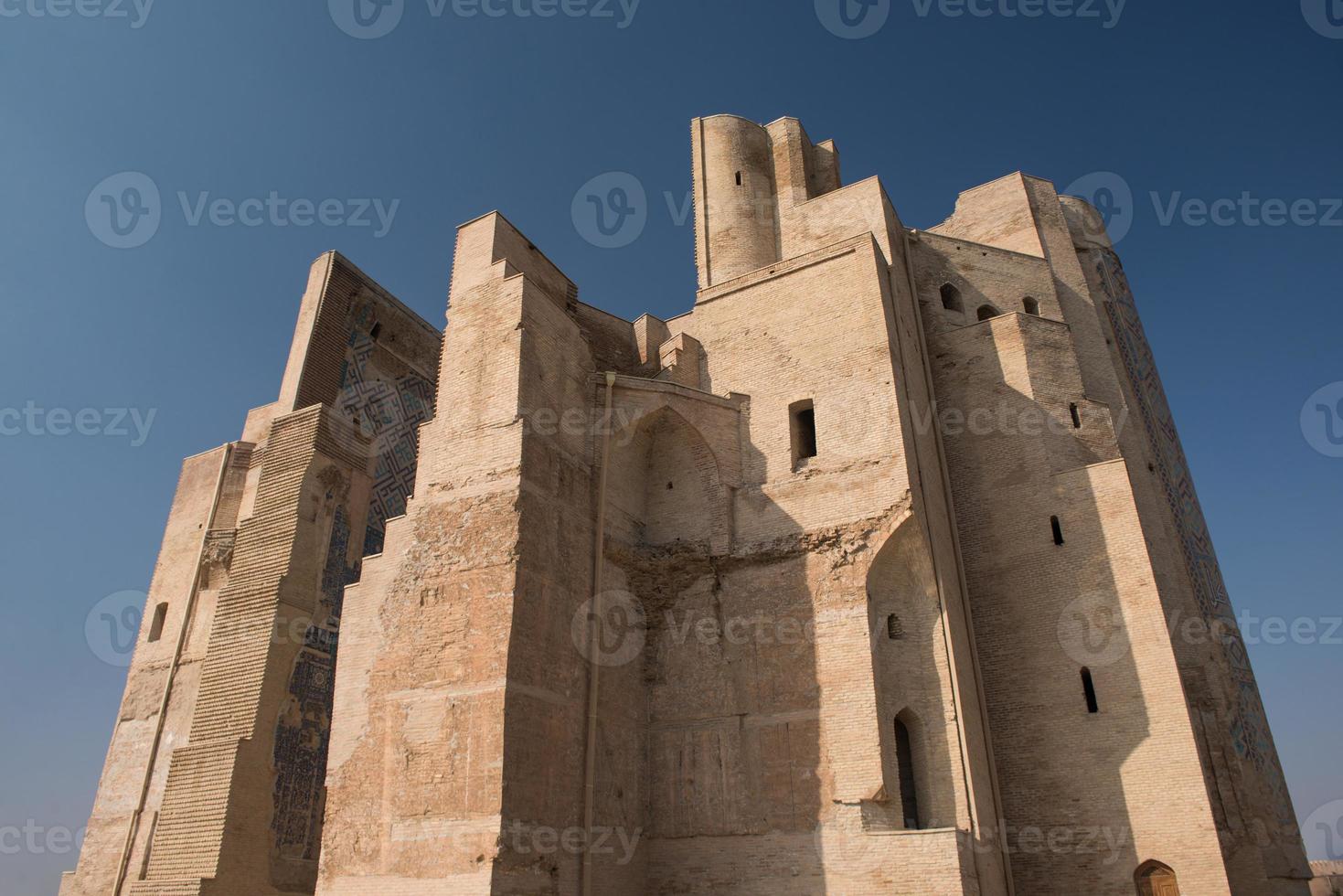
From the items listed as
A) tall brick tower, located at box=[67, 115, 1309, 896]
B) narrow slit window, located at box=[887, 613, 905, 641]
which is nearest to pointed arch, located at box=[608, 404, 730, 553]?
tall brick tower, located at box=[67, 115, 1309, 896]

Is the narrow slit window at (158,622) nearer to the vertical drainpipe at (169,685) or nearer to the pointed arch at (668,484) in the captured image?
the vertical drainpipe at (169,685)

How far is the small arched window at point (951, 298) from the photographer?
50.6 ft

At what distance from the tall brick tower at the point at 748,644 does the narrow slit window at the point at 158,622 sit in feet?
2.80

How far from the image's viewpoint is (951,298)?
15562 mm

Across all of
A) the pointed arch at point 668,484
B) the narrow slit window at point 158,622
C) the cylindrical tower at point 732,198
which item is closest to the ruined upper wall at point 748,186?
the cylindrical tower at point 732,198

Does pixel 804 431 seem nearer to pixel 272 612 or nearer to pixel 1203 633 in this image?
pixel 1203 633

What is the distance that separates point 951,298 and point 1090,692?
673cm

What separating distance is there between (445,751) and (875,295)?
295 inches

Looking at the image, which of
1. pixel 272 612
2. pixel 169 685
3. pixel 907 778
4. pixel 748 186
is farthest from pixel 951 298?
pixel 169 685

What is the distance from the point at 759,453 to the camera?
12.3 metres

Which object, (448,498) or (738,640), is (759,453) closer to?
(738,640)

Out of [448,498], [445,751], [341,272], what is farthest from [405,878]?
[341,272]

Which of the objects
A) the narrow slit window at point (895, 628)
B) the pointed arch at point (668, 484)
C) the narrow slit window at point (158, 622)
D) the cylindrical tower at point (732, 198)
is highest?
the cylindrical tower at point (732, 198)

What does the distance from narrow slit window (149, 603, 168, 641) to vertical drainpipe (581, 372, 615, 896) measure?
795 centimetres
